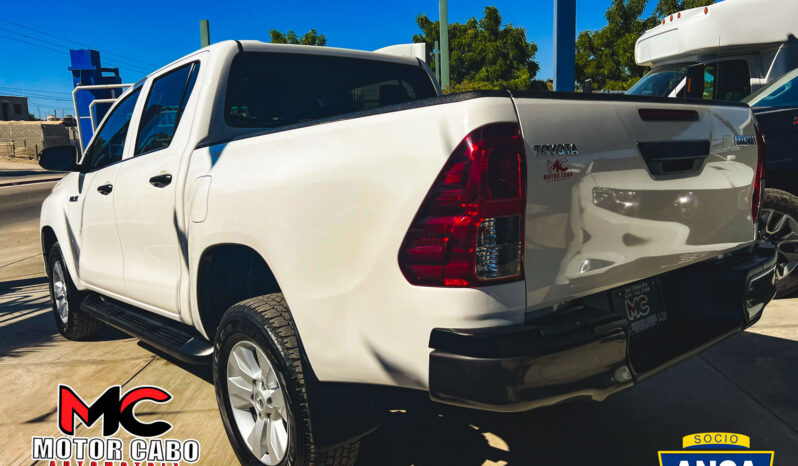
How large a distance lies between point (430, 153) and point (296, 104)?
1.80 metres

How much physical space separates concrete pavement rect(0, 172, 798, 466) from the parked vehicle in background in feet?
1.40

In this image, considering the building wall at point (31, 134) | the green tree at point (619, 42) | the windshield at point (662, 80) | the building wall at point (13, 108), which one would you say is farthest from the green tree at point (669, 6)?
the building wall at point (13, 108)

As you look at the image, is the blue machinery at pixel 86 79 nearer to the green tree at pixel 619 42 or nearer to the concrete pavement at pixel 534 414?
the concrete pavement at pixel 534 414

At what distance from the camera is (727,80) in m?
7.45

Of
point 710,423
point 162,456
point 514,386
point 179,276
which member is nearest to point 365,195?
point 514,386

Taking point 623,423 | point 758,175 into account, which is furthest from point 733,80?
point 623,423

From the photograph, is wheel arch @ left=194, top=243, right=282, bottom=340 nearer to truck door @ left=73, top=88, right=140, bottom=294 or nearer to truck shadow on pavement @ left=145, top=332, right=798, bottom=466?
truck shadow on pavement @ left=145, top=332, right=798, bottom=466

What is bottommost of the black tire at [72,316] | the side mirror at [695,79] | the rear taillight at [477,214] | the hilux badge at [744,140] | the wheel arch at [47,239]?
the black tire at [72,316]

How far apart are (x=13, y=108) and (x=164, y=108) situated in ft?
289

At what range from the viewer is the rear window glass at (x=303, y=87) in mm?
3242

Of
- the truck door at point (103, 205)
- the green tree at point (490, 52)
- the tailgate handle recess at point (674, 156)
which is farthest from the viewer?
the green tree at point (490, 52)

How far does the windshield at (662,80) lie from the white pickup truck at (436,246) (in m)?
5.40

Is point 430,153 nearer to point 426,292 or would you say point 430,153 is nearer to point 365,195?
point 365,195

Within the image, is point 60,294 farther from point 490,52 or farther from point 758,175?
point 490,52
